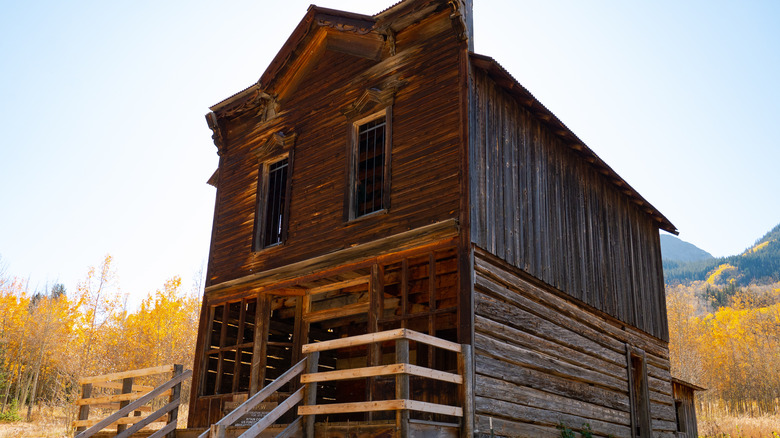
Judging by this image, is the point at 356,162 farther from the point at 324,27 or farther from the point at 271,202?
the point at 324,27

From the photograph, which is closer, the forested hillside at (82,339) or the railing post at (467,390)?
the railing post at (467,390)

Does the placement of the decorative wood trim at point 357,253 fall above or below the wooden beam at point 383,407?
above

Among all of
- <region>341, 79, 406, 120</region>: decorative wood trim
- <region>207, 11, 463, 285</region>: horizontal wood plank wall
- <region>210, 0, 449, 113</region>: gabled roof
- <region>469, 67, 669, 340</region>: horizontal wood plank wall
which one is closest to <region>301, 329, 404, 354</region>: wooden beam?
<region>469, 67, 669, 340</region>: horizontal wood plank wall

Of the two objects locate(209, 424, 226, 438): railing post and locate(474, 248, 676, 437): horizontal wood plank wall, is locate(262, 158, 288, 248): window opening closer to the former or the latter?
locate(474, 248, 676, 437): horizontal wood plank wall

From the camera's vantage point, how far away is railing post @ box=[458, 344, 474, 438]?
916cm

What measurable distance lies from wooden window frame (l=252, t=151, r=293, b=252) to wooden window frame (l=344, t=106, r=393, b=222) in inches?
73.1

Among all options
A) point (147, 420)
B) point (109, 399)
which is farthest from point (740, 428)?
point (109, 399)

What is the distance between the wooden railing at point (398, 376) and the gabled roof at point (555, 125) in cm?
A: 513

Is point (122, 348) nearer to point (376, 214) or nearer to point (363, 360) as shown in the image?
point (363, 360)

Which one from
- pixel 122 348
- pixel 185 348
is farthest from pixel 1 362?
pixel 185 348

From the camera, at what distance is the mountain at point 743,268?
151375mm

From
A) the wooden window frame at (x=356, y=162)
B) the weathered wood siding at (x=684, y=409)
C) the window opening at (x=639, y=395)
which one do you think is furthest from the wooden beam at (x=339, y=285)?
the weathered wood siding at (x=684, y=409)

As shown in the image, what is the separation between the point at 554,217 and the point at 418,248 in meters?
4.14

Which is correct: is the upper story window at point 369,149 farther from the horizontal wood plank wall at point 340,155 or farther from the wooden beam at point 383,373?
the wooden beam at point 383,373
